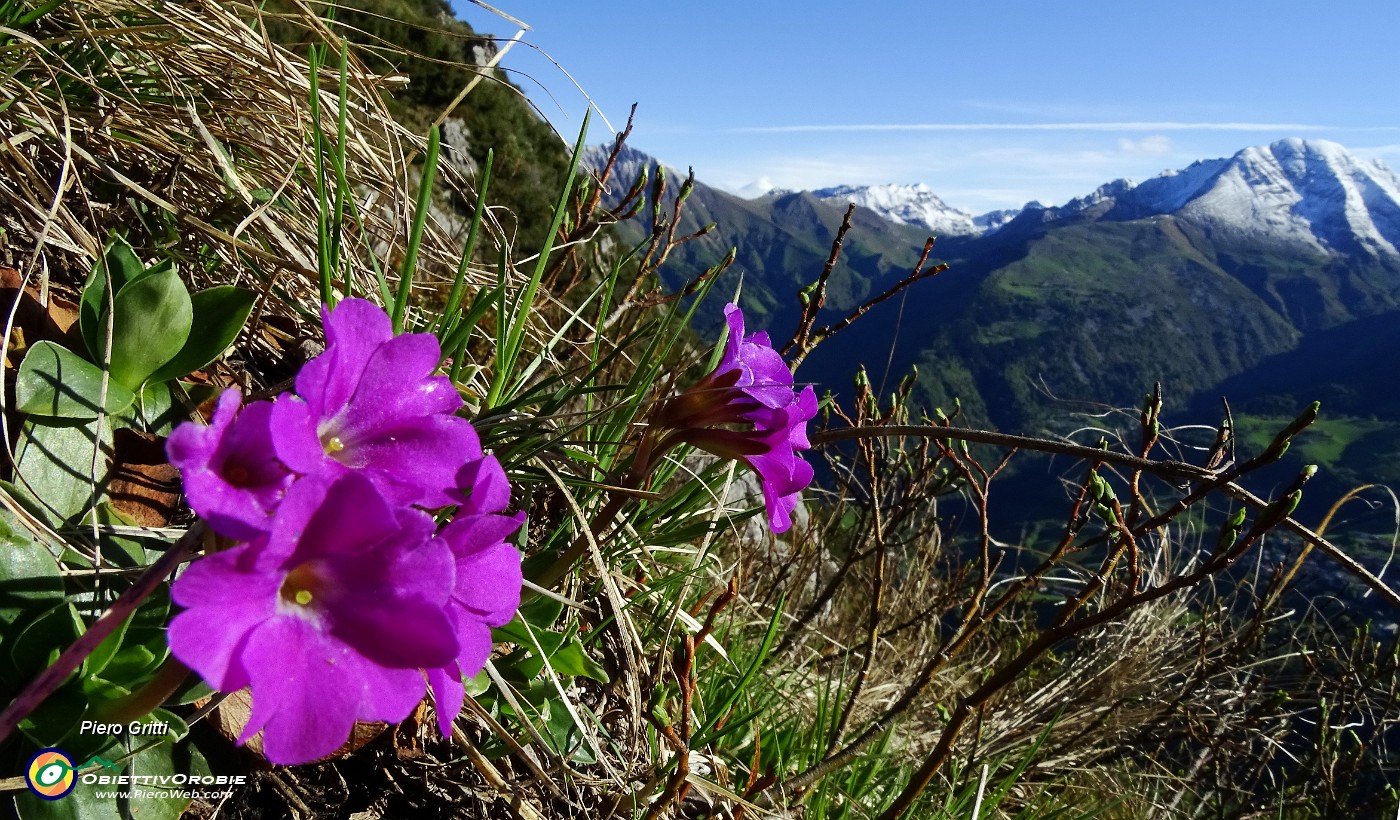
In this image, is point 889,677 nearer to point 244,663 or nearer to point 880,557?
point 880,557

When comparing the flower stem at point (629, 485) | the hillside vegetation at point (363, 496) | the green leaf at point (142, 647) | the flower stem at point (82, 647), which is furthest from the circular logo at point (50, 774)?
the flower stem at point (629, 485)

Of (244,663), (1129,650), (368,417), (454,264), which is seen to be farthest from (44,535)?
(1129,650)

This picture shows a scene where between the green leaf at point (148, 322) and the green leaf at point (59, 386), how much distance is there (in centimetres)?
4

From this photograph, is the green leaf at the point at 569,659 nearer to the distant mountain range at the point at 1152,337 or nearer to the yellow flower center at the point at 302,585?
the yellow flower center at the point at 302,585

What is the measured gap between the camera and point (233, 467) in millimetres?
815

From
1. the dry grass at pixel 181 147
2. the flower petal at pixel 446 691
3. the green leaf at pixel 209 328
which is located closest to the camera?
the flower petal at pixel 446 691

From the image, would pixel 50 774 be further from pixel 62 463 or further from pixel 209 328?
pixel 209 328

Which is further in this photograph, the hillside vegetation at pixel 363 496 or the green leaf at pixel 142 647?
the green leaf at pixel 142 647

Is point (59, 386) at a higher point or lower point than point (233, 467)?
lower

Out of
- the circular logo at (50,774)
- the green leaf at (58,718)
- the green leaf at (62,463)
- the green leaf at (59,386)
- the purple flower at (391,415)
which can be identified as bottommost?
the circular logo at (50,774)

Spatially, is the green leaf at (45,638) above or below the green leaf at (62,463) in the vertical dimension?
below

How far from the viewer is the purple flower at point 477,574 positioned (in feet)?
3.09

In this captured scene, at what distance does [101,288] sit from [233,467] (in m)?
0.90

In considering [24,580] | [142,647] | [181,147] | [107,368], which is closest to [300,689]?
[142,647]
